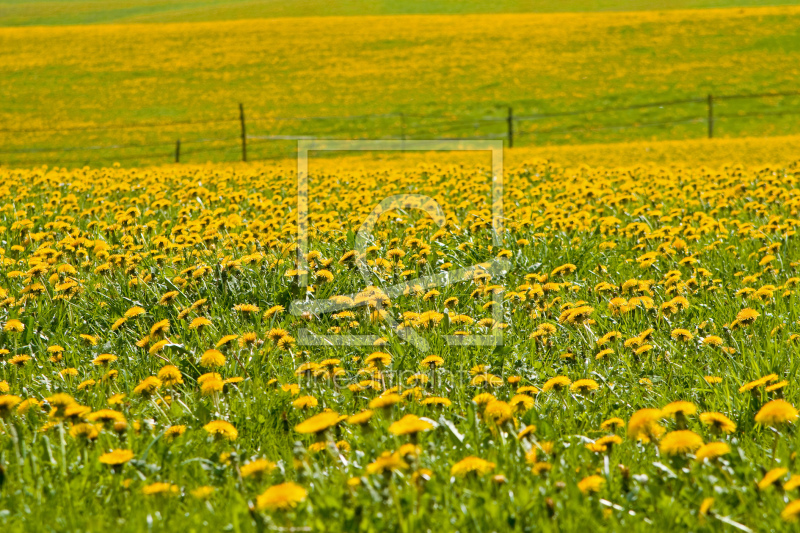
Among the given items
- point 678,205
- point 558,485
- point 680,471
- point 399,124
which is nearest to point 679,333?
point 680,471

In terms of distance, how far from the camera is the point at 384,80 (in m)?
30.2

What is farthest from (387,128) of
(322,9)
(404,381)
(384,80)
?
(322,9)

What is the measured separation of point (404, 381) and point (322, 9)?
55.2 metres

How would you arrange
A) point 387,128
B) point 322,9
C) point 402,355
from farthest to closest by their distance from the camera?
1. point 322,9
2. point 387,128
3. point 402,355

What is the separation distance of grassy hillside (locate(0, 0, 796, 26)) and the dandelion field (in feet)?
164

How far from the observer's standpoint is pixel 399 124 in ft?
82.9

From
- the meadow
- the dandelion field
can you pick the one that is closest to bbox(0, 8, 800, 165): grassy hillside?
the meadow

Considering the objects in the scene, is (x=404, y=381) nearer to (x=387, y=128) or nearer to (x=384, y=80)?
(x=387, y=128)

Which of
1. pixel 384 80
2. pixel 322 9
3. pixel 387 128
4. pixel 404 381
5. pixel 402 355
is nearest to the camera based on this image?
pixel 404 381

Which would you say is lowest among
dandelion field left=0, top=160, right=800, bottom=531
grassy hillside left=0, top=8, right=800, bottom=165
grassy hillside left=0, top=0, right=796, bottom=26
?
dandelion field left=0, top=160, right=800, bottom=531

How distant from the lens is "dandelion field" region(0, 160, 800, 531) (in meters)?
1.96

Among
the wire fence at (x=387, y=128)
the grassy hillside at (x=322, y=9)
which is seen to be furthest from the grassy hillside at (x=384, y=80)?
the grassy hillside at (x=322, y=9)

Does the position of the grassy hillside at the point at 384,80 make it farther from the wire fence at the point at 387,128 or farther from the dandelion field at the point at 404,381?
the dandelion field at the point at 404,381

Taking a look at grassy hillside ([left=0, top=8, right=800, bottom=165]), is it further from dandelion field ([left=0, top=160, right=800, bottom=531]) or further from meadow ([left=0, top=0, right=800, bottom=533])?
dandelion field ([left=0, top=160, right=800, bottom=531])
